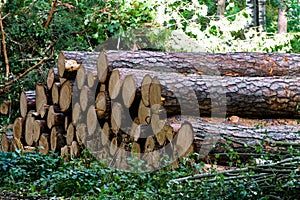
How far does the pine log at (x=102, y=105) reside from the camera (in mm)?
5816

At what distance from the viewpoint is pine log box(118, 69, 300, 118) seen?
18.3 feet

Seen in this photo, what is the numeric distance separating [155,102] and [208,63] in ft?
5.12

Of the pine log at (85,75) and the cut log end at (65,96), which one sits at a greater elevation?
the pine log at (85,75)

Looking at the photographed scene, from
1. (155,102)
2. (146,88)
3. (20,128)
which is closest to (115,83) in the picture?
(146,88)

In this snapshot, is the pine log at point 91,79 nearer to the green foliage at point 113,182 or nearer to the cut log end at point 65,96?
the cut log end at point 65,96

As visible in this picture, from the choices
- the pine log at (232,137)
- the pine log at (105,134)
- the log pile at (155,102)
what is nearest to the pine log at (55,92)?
the log pile at (155,102)

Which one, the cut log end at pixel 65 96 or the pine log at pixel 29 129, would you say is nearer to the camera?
the cut log end at pixel 65 96

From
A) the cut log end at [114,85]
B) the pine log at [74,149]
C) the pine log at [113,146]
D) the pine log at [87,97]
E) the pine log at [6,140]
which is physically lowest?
the pine log at [6,140]

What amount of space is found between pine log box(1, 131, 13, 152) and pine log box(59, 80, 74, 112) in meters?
1.52

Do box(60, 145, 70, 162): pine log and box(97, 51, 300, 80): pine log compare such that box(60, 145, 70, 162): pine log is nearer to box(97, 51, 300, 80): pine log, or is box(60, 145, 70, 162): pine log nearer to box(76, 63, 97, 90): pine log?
box(76, 63, 97, 90): pine log

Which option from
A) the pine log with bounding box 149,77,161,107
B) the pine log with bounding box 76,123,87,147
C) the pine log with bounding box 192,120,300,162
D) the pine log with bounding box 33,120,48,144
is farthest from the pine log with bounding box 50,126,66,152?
the pine log with bounding box 192,120,300,162

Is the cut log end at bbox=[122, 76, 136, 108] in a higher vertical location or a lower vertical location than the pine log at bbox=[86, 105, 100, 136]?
higher

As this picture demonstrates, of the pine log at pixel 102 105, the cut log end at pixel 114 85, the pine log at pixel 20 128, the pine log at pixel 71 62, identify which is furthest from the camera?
the pine log at pixel 20 128

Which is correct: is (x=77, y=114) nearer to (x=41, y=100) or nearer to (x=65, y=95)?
(x=65, y=95)
